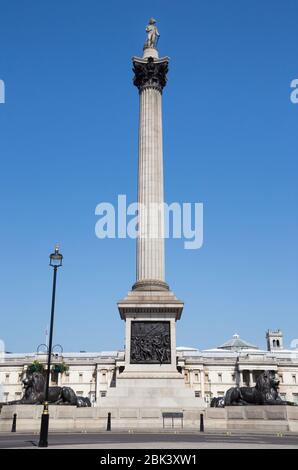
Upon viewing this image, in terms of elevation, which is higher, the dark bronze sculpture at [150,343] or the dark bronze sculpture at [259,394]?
the dark bronze sculpture at [150,343]

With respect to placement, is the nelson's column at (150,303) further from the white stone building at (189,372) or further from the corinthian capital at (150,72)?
the white stone building at (189,372)

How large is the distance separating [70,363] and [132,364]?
61658 millimetres

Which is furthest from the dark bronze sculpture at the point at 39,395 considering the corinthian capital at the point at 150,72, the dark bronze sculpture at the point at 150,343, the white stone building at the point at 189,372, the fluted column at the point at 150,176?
the white stone building at the point at 189,372

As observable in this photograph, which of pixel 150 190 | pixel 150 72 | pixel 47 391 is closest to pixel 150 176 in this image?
pixel 150 190

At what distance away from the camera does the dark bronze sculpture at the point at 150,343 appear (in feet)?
113

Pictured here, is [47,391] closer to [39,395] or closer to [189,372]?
[39,395]

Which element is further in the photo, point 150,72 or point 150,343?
point 150,72

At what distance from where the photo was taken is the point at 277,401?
28328 millimetres

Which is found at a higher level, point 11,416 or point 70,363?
point 70,363

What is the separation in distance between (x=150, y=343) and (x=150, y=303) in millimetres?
2935

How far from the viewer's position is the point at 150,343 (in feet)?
114
